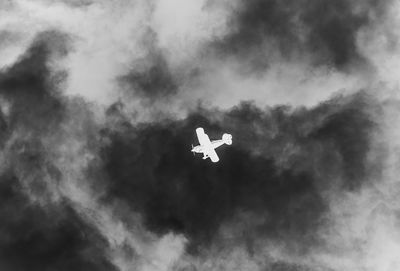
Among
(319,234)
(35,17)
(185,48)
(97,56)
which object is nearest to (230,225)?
(319,234)

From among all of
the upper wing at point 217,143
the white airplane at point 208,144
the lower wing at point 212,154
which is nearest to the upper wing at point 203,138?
the white airplane at point 208,144

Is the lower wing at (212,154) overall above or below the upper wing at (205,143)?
below

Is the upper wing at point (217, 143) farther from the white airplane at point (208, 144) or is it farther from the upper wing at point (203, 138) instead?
the upper wing at point (203, 138)

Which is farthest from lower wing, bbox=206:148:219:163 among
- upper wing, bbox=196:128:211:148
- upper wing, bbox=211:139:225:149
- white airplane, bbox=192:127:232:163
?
upper wing, bbox=196:128:211:148

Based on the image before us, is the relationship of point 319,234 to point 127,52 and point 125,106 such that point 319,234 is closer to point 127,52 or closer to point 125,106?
point 125,106

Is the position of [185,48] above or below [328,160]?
above

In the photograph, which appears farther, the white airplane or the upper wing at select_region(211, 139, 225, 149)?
the upper wing at select_region(211, 139, 225, 149)

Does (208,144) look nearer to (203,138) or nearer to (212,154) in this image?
(203,138)

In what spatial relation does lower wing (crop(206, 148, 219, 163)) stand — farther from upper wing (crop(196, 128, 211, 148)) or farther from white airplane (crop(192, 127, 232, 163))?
upper wing (crop(196, 128, 211, 148))
